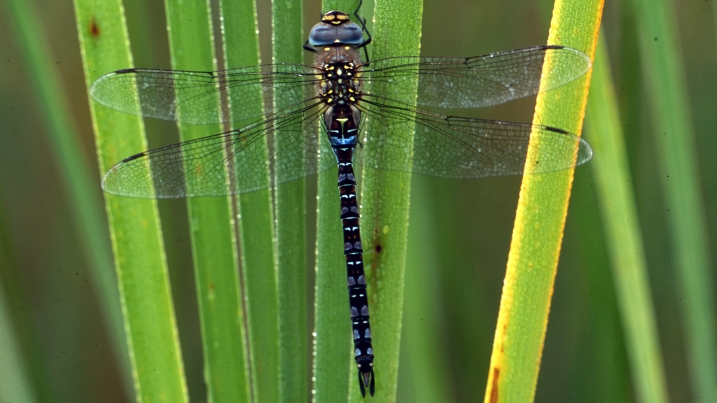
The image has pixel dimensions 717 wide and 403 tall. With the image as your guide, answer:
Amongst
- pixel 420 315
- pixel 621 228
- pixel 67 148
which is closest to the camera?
pixel 621 228

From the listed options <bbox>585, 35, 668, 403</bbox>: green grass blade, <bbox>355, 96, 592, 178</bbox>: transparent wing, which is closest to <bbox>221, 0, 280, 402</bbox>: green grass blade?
<bbox>355, 96, 592, 178</bbox>: transparent wing

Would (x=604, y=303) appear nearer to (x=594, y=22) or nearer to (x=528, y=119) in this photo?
(x=528, y=119)

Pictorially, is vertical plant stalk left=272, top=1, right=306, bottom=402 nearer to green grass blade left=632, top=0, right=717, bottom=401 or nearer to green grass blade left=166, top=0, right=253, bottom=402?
green grass blade left=166, top=0, right=253, bottom=402

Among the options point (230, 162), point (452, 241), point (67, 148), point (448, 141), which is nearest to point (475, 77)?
point (448, 141)

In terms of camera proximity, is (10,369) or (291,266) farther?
(10,369)

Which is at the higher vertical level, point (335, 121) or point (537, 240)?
point (335, 121)

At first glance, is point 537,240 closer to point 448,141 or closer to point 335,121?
point 448,141
